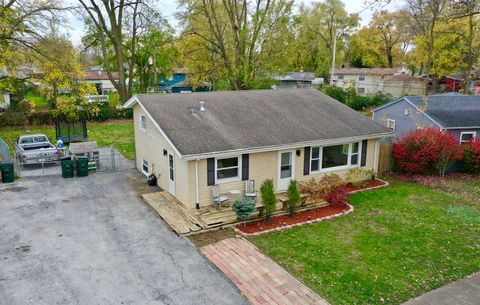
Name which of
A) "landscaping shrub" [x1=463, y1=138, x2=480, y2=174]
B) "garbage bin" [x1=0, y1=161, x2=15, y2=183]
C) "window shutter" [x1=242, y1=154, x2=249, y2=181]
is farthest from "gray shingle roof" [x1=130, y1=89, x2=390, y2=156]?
"garbage bin" [x1=0, y1=161, x2=15, y2=183]

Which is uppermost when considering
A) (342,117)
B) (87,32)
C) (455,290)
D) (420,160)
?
(87,32)

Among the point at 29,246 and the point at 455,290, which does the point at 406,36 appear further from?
the point at 29,246

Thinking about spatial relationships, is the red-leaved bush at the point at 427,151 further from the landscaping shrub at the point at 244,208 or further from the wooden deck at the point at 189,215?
the landscaping shrub at the point at 244,208

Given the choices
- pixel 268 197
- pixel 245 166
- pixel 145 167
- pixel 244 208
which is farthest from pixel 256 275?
pixel 145 167

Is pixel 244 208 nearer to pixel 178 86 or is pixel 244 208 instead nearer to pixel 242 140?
pixel 242 140

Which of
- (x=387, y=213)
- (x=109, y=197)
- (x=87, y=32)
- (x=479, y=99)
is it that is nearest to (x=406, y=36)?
(x=479, y=99)

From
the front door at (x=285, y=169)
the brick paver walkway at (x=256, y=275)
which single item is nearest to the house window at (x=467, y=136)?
the front door at (x=285, y=169)
